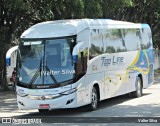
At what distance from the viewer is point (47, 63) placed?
46.5 ft

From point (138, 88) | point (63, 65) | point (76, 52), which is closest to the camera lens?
point (76, 52)

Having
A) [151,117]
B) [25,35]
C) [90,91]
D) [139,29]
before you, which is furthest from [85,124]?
[139,29]

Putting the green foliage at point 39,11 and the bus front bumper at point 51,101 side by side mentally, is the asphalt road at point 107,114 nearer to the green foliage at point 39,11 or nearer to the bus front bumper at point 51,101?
the bus front bumper at point 51,101

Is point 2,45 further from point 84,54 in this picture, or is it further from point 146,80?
point 84,54

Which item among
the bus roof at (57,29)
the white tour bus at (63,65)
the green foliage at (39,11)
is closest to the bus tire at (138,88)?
the white tour bus at (63,65)

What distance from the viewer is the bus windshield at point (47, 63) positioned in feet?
46.1

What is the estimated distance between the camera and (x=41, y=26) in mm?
15008

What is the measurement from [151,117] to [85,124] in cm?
229

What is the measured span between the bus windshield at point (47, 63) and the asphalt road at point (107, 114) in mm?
1264

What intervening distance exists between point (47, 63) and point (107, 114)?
8.63 ft

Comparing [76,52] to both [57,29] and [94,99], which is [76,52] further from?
[94,99]

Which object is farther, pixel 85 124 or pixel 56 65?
pixel 56 65

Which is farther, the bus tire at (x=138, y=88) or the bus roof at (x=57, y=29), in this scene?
the bus tire at (x=138, y=88)

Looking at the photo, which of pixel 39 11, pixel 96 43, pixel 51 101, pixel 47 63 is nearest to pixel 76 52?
pixel 47 63
